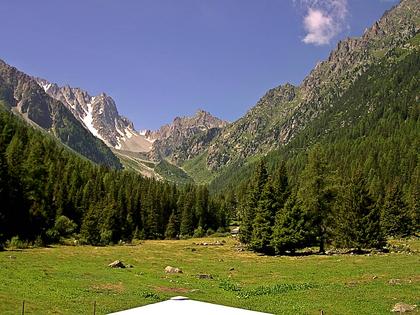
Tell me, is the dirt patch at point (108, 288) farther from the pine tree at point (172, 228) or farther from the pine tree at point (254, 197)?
the pine tree at point (172, 228)

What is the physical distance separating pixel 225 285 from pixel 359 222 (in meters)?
31.9

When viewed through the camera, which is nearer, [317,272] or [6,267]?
[6,267]

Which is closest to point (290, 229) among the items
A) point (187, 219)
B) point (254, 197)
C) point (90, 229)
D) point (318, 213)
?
point (318, 213)

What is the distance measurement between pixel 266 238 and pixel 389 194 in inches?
1884

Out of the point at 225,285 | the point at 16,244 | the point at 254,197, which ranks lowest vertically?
the point at 225,285

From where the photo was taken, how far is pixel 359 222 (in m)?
61.2

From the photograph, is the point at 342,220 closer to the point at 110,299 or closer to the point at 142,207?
the point at 110,299

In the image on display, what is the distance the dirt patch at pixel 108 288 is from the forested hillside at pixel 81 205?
3283 centimetres

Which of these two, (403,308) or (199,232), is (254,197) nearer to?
(199,232)

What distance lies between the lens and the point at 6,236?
67.1 meters

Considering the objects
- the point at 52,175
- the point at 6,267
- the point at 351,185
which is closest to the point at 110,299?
the point at 6,267

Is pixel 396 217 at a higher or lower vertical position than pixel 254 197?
lower

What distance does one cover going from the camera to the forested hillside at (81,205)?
236 ft

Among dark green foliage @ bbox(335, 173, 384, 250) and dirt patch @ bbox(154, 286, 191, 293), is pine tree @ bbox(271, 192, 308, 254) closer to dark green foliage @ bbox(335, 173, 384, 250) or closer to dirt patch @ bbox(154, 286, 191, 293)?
dark green foliage @ bbox(335, 173, 384, 250)
